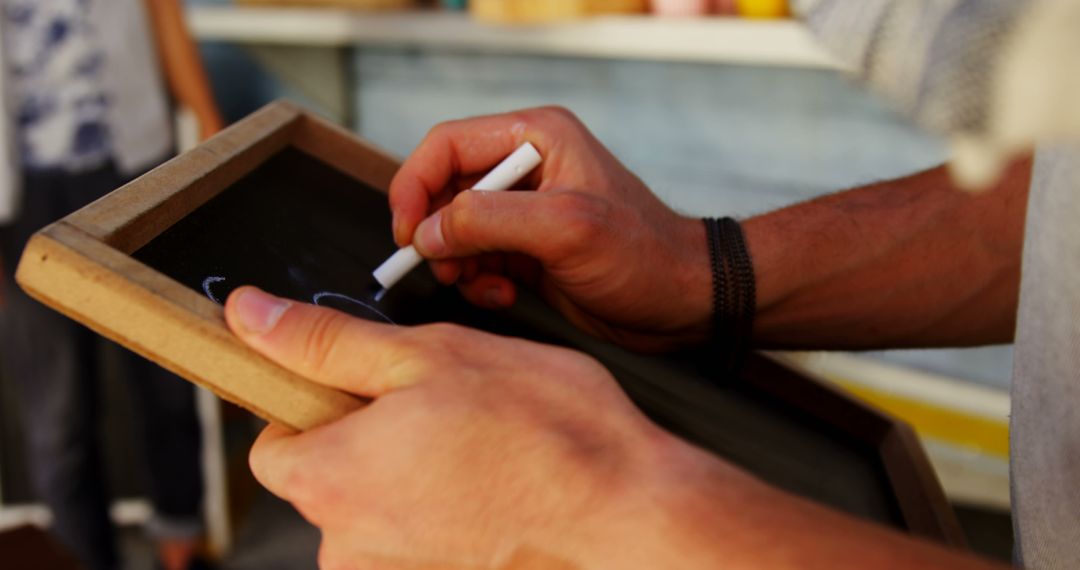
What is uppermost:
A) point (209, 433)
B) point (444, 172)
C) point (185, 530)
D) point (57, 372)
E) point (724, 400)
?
point (444, 172)

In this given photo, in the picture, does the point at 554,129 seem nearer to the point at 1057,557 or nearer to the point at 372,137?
the point at 1057,557

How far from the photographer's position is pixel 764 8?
1528 mm

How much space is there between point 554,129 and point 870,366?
4.41 feet

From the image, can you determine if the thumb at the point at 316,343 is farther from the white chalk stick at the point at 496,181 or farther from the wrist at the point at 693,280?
the wrist at the point at 693,280

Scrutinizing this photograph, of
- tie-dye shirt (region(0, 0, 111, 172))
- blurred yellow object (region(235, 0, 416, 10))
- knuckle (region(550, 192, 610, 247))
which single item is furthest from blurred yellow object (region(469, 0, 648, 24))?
knuckle (region(550, 192, 610, 247))

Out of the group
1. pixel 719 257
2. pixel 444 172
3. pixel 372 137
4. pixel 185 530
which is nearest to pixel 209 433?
pixel 185 530

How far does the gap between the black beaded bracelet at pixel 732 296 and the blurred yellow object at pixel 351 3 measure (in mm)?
1333

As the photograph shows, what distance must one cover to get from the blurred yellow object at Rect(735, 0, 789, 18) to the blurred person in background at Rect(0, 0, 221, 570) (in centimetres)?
109

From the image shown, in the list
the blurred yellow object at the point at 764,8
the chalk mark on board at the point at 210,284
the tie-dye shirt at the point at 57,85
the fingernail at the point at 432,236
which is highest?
the chalk mark on board at the point at 210,284

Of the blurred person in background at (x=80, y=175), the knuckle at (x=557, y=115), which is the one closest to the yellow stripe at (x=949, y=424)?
the knuckle at (x=557, y=115)

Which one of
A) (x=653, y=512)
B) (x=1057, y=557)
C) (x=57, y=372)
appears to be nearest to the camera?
(x=653, y=512)

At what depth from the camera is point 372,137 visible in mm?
2221

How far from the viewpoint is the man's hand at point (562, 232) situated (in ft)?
2.06

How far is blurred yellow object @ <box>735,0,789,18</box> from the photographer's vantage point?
1523 millimetres
